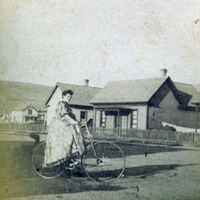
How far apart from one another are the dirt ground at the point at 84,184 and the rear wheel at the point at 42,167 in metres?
0.12

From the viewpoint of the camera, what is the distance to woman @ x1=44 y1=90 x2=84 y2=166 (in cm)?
528

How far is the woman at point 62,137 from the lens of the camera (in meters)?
5.28

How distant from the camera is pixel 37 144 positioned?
549 centimetres

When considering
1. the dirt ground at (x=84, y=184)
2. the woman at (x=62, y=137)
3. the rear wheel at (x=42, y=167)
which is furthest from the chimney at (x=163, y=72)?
the rear wheel at (x=42, y=167)

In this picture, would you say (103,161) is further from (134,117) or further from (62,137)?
(134,117)

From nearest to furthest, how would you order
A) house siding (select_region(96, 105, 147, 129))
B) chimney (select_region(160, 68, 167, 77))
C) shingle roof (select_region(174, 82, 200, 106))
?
chimney (select_region(160, 68, 167, 77)) → shingle roof (select_region(174, 82, 200, 106)) → house siding (select_region(96, 105, 147, 129))

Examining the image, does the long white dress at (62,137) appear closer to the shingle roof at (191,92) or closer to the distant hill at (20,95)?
the distant hill at (20,95)

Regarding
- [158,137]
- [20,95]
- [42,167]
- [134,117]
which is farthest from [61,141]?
[134,117]

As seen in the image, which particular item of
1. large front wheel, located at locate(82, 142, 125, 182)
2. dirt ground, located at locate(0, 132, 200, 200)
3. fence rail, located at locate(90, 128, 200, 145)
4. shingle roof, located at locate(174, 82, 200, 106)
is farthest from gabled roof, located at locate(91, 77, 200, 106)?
dirt ground, located at locate(0, 132, 200, 200)

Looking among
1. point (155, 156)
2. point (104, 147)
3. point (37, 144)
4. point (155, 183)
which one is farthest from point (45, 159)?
point (155, 156)

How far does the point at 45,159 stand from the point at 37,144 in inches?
14.1

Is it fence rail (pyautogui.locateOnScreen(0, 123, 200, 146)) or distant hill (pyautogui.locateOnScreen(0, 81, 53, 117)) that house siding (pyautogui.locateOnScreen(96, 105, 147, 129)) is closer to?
fence rail (pyautogui.locateOnScreen(0, 123, 200, 146))

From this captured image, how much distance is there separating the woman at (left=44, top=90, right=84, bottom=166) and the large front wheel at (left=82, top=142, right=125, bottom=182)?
0.27 metres

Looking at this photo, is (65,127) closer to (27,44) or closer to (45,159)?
(45,159)
